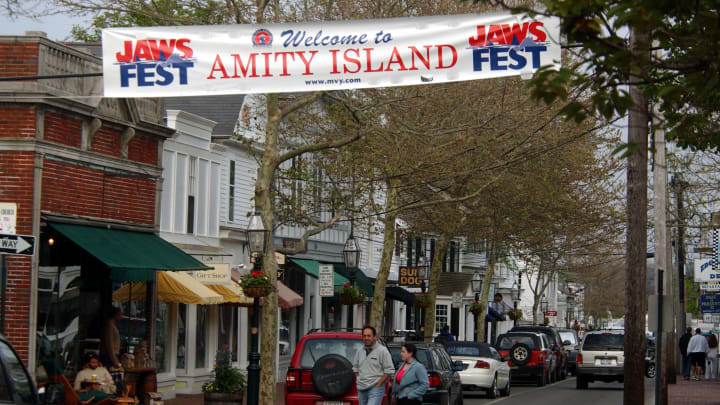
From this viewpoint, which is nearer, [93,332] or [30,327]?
[30,327]

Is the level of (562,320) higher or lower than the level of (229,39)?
lower

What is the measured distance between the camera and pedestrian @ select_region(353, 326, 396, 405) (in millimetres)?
15523

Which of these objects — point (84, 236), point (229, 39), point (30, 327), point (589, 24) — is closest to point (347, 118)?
point (84, 236)

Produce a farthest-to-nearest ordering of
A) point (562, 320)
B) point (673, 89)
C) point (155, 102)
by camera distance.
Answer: point (562, 320) < point (155, 102) < point (673, 89)

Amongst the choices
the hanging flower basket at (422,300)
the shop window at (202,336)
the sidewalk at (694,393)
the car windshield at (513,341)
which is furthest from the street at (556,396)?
the shop window at (202,336)

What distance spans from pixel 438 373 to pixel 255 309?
3.49 metres

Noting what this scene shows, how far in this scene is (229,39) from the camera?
45.6 feet

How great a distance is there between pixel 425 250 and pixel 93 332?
102ft

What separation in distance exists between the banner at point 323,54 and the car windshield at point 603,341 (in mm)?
22390

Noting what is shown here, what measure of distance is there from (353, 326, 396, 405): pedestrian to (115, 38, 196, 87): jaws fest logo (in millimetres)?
4566

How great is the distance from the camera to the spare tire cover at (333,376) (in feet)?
54.4

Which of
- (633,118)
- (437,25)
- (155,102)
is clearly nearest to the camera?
(437,25)

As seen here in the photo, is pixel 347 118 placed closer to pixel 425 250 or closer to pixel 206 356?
pixel 206 356

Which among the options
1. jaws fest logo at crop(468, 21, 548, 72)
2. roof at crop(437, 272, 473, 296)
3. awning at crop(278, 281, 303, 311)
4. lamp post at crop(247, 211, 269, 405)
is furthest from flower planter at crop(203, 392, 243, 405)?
roof at crop(437, 272, 473, 296)
